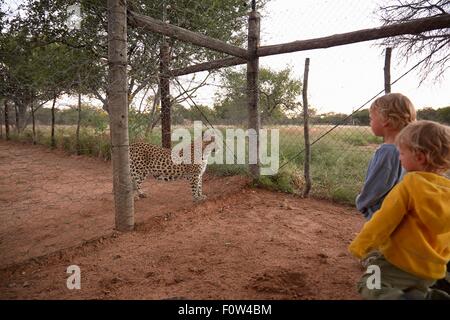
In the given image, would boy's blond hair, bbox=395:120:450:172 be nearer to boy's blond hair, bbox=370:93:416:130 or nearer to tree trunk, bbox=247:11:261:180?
boy's blond hair, bbox=370:93:416:130

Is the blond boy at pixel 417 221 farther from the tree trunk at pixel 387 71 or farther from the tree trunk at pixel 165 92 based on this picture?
the tree trunk at pixel 165 92

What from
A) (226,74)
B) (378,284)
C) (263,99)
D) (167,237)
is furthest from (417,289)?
(226,74)

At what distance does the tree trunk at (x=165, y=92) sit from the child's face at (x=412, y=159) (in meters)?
3.58

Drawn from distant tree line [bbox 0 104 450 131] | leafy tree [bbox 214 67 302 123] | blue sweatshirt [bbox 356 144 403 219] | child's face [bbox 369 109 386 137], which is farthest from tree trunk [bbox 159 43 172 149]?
blue sweatshirt [bbox 356 144 403 219]

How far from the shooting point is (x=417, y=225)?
1.81 metres

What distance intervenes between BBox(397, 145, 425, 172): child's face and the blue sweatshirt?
31 cm

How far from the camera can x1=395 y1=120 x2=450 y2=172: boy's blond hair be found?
178 cm

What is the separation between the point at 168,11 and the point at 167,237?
A: 15.9ft

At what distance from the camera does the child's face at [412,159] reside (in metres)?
1.82

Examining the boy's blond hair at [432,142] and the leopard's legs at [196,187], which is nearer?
the boy's blond hair at [432,142]

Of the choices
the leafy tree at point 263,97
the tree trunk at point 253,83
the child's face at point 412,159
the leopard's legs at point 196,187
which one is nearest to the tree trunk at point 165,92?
the leafy tree at point 263,97

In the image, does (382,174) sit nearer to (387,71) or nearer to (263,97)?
(387,71)

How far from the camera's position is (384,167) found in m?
2.22

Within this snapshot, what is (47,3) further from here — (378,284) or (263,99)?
(378,284)
